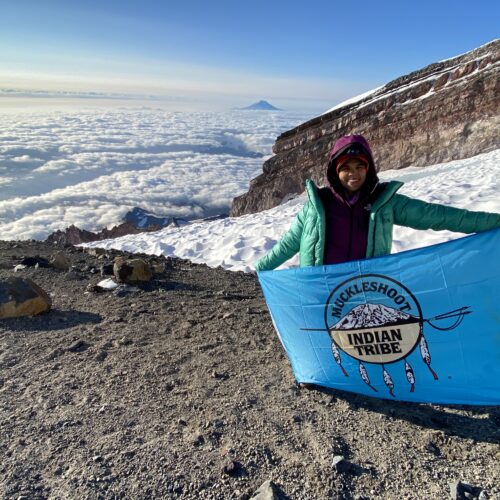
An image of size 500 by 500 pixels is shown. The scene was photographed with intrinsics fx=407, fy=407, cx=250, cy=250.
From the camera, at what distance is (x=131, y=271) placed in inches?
298

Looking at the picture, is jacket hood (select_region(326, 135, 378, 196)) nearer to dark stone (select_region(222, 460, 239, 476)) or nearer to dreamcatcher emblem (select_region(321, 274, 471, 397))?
dreamcatcher emblem (select_region(321, 274, 471, 397))

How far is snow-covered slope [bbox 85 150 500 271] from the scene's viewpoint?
392 inches

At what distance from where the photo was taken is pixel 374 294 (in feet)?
11.3

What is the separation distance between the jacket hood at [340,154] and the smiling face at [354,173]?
72 mm

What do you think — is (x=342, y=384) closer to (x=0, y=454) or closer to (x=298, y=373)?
(x=298, y=373)

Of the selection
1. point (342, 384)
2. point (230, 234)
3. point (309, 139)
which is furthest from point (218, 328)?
point (309, 139)

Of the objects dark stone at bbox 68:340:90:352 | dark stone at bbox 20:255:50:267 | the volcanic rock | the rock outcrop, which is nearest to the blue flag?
the volcanic rock

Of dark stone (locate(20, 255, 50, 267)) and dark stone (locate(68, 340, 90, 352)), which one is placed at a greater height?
dark stone (locate(68, 340, 90, 352))

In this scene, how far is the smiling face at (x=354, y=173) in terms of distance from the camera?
341 centimetres

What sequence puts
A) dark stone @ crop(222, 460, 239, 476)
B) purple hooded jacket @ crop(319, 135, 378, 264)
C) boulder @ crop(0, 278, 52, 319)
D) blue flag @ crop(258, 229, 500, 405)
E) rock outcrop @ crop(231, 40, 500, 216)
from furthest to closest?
rock outcrop @ crop(231, 40, 500, 216), boulder @ crop(0, 278, 52, 319), purple hooded jacket @ crop(319, 135, 378, 264), blue flag @ crop(258, 229, 500, 405), dark stone @ crop(222, 460, 239, 476)

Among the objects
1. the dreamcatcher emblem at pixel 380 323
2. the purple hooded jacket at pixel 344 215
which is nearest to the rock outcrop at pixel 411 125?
the purple hooded jacket at pixel 344 215

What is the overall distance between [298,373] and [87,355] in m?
2.61

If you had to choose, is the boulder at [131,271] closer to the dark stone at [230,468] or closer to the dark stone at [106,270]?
the dark stone at [106,270]

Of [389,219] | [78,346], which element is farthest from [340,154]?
Result: [78,346]
